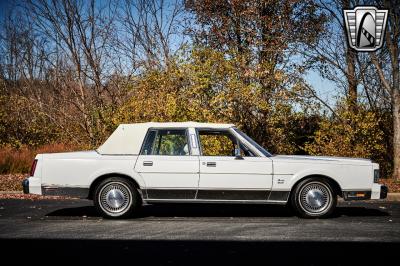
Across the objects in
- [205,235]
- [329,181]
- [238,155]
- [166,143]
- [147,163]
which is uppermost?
[166,143]

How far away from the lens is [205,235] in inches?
270

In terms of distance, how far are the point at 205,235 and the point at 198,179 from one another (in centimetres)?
159

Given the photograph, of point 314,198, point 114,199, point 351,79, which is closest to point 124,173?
point 114,199

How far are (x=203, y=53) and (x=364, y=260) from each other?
11.0 metres

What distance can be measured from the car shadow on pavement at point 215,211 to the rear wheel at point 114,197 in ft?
1.50

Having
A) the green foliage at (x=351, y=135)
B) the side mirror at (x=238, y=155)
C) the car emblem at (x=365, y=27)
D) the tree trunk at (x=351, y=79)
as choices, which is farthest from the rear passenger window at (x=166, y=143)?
the tree trunk at (x=351, y=79)

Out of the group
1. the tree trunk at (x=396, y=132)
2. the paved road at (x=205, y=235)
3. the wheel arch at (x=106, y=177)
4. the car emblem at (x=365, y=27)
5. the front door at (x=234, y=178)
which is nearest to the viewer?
the paved road at (x=205, y=235)

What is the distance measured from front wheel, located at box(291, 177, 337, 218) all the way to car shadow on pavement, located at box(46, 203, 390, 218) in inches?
18.7

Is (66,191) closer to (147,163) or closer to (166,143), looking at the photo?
(147,163)

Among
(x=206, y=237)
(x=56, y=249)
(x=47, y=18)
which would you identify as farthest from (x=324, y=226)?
(x=47, y=18)

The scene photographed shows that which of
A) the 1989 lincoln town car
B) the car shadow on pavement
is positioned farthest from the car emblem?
the 1989 lincoln town car

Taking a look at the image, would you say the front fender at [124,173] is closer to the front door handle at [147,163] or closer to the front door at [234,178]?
the front door handle at [147,163]

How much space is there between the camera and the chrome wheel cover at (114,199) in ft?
27.6

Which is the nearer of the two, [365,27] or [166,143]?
[166,143]
